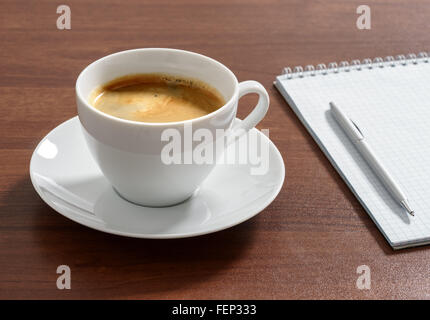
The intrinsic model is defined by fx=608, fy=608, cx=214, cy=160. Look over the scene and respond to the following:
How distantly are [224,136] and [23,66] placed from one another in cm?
45

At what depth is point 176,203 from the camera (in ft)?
2.28

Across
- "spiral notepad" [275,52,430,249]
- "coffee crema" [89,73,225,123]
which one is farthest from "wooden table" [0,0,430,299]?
"coffee crema" [89,73,225,123]

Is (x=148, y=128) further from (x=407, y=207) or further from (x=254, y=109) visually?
(x=407, y=207)

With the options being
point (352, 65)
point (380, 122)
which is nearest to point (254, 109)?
point (380, 122)

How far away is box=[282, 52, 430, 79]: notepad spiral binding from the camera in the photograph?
99 centimetres

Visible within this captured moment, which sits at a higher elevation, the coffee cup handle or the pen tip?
the coffee cup handle

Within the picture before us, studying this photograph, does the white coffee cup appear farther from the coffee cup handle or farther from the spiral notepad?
the spiral notepad

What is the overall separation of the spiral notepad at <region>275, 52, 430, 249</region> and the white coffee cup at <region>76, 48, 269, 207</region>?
0.55ft

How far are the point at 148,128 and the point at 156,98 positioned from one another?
0.14 metres

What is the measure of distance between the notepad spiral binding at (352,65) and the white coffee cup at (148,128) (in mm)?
274

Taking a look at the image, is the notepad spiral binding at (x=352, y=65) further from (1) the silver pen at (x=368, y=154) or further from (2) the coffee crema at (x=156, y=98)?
(2) the coffee crema at (x=156, y=98)

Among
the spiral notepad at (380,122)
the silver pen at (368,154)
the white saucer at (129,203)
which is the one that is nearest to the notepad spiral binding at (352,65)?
the spiral notepad at (380,122)
